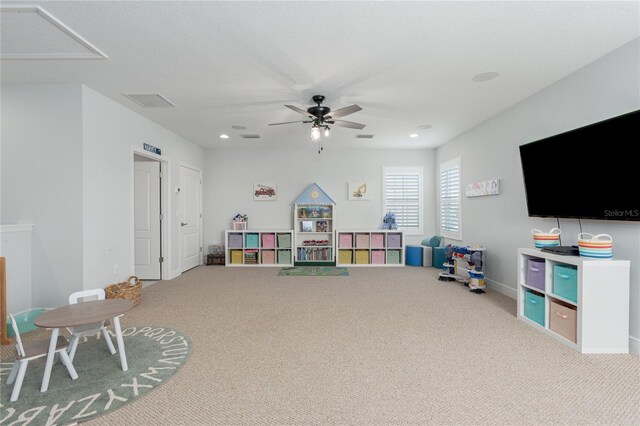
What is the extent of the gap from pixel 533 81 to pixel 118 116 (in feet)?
17.2

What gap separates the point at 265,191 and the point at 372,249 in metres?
2.83

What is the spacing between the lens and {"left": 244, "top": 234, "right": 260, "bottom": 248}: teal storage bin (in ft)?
21.5

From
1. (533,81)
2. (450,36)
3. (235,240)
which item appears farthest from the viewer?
Result: (235,240)

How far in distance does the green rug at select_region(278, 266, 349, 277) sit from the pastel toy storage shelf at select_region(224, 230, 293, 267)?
1.38 feet

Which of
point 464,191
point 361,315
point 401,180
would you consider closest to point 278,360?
point 361,315

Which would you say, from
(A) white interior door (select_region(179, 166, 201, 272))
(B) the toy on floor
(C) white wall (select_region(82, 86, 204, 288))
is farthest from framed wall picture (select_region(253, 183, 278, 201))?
(B) the toy on floor

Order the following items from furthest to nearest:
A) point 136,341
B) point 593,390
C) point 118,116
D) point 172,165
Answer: point 172,165, point 118,116, point 136,341, point 593,390

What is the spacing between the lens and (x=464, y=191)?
5559 mm

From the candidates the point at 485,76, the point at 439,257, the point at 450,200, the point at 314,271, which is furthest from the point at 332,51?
the point at 439,257

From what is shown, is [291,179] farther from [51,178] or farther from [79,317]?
[79,317]

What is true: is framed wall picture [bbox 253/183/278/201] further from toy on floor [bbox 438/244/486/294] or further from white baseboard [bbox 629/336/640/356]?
white baseboard [bbox 629/336/640/356]

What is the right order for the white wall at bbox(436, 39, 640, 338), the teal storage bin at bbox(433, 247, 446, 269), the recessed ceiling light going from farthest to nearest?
the teal storage bin at bbox(433, 247, 446, 269)
the recessed ceiling light
the white wall at bbox(436, 39, 640, 338)

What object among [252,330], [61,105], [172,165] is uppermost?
[61,105]

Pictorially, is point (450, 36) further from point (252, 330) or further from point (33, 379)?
point (33, 379)
